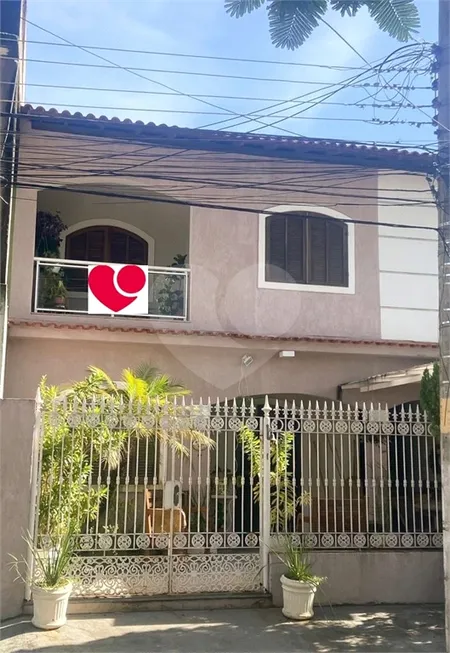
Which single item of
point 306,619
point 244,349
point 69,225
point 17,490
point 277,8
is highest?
point 69,225

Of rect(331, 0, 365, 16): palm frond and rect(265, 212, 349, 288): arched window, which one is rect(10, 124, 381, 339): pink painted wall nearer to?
rect(265, 212, 349, 288): arched window

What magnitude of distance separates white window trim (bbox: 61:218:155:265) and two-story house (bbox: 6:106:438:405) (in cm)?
78

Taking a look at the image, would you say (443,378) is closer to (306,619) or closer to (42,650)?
(306,619)

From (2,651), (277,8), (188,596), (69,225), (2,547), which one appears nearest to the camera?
(277,8)

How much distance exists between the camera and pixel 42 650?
519 centimetres

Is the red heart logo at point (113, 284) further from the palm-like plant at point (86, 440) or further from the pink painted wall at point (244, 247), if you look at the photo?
the palm-like plant at point (86, 440)

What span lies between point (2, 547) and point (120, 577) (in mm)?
1179

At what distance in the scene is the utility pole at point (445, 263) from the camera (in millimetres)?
4469

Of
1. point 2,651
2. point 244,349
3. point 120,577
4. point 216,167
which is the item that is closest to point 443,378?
point 120,577

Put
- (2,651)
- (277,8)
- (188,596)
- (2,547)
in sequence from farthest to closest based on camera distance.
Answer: (188,596) → (2,547) → (2,651) → (277,8)

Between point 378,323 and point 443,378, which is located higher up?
point 378,323

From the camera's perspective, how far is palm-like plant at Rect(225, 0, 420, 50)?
448cm

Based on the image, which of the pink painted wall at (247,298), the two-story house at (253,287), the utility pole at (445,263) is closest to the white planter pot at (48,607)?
the two-story house at (253,287)

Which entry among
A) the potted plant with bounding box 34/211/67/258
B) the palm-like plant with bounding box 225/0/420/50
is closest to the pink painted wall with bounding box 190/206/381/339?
the potted plant with bounding box 34/211/67/258
